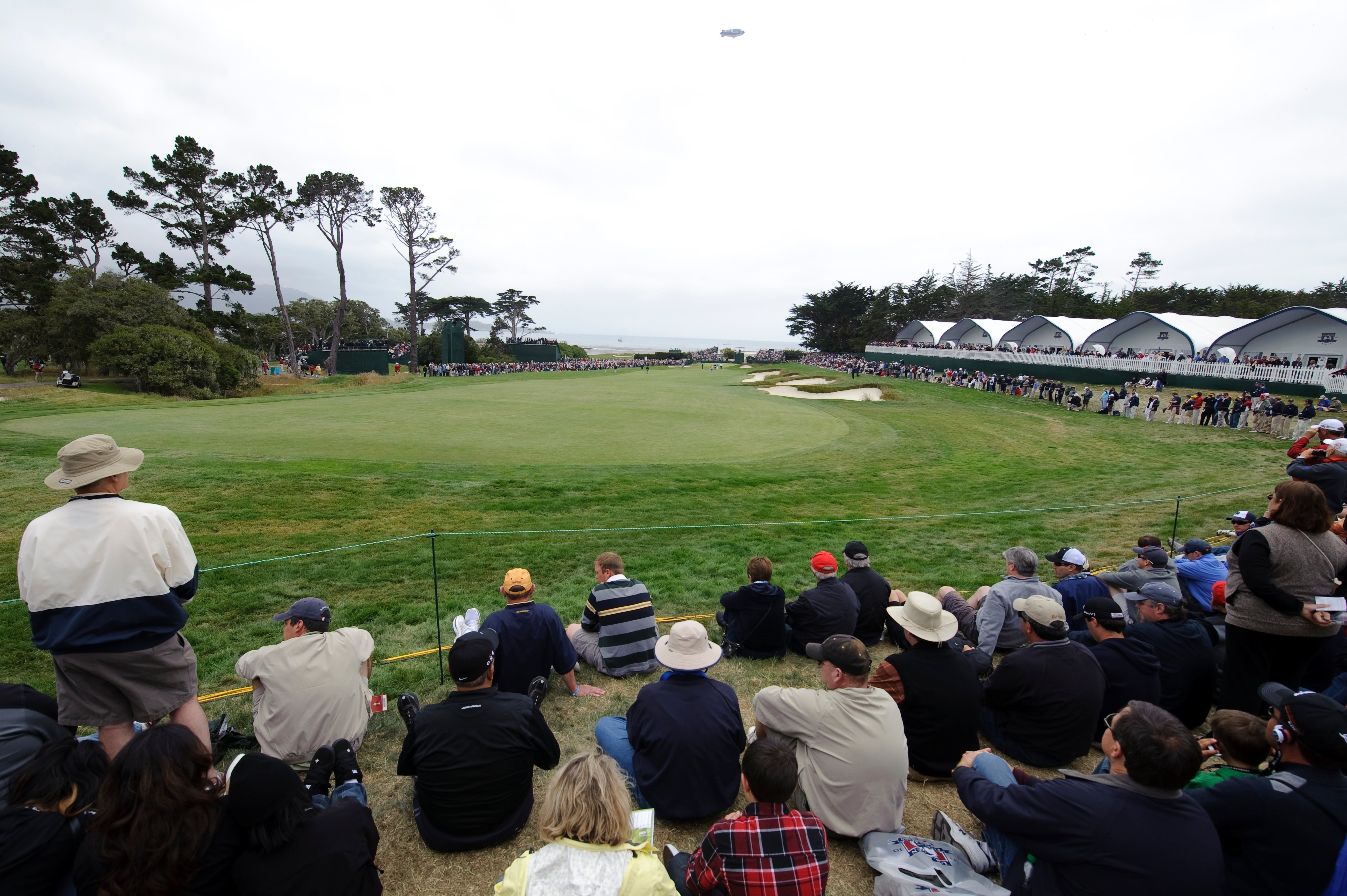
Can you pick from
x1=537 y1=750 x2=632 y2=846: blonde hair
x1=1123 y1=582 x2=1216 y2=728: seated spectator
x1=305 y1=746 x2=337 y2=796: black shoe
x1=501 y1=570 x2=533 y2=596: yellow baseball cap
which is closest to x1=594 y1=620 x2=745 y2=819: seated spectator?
x1=537 y1=750 x2=632 y2=846: blonde hair

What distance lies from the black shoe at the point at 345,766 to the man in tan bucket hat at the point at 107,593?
623mm

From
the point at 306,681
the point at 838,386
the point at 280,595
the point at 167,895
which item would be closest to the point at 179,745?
the point at 167,895

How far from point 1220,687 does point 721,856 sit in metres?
4.34

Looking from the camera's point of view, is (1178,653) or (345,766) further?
(1178,653)

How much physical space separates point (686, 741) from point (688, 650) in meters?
0.52

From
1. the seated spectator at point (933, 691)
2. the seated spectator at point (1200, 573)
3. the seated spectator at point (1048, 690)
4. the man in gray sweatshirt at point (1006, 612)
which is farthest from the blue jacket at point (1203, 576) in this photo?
the seated spectator at point (933, 691)

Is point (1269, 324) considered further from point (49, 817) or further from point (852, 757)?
point (49, 817)

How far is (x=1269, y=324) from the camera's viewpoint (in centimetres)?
3466

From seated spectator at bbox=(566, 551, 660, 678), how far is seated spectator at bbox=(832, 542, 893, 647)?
71.5 inches

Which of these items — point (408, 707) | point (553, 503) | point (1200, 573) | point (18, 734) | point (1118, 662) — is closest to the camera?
point (18, 734)

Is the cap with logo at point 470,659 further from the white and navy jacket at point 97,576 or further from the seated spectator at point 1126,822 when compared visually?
the seated spectator at point 1126,822

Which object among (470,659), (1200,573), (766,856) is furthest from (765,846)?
(1200,573)

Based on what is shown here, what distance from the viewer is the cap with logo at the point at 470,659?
314cm

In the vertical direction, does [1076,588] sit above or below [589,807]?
below
